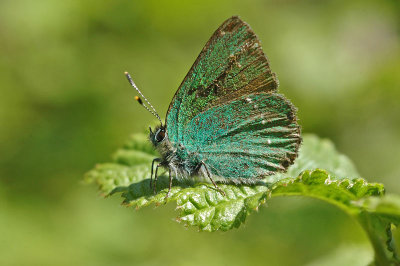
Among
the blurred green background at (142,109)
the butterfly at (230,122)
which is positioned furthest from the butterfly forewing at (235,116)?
the blurred green background at (142,109)

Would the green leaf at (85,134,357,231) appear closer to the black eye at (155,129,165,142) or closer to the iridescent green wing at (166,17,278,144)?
the black eye at (155,129,165,142)

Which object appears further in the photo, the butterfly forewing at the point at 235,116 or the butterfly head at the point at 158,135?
the butterfly head at the point at 158,135

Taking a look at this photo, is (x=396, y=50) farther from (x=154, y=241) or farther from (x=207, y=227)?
(x=207, y=227)

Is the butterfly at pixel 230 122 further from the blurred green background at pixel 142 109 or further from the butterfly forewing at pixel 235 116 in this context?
the blurred green background at pixel 142 109

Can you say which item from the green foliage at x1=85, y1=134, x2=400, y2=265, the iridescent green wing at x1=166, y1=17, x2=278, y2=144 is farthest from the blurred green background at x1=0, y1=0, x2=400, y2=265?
the iridescent green wing at x1=166, y1=17, x2=278, y2=144

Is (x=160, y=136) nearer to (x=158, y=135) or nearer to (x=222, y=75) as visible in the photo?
(x=158, y=135)

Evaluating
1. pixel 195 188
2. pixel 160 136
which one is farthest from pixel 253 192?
pixel 160 136

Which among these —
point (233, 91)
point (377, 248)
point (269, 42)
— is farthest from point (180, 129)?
point (269, 42)
